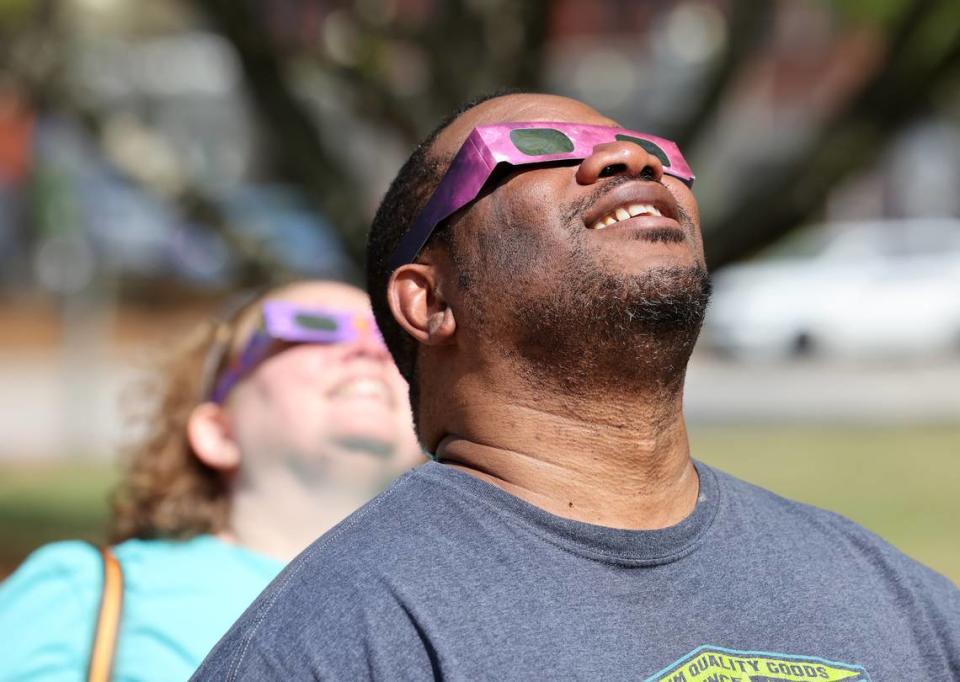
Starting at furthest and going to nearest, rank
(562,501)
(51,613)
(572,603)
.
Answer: (51,613) < (562,501) < (572,603)

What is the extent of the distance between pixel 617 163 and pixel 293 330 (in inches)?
41.6

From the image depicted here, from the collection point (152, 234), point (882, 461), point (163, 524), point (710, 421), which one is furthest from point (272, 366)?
point (152, 234)

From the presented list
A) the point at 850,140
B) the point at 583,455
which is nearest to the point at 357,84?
the point at 850,140

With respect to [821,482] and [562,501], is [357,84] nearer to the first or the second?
[562,501]

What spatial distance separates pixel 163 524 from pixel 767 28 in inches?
202

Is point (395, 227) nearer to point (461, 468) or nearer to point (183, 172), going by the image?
point (461, 468)

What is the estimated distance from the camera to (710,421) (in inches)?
574

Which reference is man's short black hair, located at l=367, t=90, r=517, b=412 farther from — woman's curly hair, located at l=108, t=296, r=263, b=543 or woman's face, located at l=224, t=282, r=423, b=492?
woman's curly hair, located at l=108, t=296, r=263, b=543

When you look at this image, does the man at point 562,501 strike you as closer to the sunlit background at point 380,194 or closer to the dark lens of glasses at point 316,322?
the dark lens of glasses at point 316,322

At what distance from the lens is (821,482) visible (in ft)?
33.7

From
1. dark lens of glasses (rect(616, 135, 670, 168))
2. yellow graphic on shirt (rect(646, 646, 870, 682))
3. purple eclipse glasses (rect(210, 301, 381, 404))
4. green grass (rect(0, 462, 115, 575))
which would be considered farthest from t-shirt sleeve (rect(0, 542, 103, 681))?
green grass (rect(0, 462, 115, 575))

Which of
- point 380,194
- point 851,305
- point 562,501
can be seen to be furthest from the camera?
point 851,305

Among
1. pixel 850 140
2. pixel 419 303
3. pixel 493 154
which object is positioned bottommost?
pixel 419 303

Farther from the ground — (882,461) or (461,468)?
(461,468)
